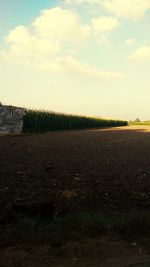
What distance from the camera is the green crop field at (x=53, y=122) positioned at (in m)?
34.7

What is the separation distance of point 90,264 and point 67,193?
286 cm

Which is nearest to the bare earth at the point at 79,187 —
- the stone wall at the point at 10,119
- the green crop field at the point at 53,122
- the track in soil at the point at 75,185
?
the track in soil at the point at 75,185

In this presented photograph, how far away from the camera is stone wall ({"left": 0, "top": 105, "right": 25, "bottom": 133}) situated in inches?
1086

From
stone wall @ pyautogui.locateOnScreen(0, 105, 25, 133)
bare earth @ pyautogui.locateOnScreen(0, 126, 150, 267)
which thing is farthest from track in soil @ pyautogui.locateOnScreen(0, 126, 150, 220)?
stone wall @ pyautogui.locateOnScreen(0, 105, 25, 133)

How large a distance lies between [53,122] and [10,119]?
1302cm

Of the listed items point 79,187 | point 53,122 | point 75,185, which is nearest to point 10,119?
point 53,122

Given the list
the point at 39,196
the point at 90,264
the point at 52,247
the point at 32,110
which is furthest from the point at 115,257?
the point at 32,110

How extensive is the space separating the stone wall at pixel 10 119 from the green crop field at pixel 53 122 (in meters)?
2.93

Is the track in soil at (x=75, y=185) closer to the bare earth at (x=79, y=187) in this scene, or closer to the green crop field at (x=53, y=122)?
the bare earth at (x=79, y=187)

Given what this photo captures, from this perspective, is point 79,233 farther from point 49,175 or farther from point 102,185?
point 49,175

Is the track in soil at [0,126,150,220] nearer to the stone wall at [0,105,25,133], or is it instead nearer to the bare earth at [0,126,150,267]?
the bare earth at [0,126,150,267]

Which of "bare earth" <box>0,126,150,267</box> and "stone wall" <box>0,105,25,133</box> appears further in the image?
"stone wall" <box>0,105,25,133</box>

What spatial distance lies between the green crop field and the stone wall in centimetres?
293

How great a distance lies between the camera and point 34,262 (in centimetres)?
442
